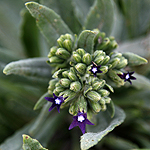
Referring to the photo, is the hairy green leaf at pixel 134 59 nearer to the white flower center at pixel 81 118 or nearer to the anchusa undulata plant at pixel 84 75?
the anchusa undulata plant at pixel 84 75

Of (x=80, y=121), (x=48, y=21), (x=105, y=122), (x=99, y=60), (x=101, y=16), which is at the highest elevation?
(x=48, y=21)

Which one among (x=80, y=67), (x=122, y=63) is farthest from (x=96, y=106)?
(x=122, y=63)

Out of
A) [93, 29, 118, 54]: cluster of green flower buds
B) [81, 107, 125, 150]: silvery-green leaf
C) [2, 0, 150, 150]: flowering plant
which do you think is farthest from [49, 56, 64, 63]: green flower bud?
[81, 107, 125, 150]: silvery-green leaf

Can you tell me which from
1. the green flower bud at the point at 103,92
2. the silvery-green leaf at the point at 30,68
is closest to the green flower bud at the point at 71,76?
the green flower bud at the point at 103,92

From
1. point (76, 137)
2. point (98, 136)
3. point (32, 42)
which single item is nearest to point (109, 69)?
point (98, 136)

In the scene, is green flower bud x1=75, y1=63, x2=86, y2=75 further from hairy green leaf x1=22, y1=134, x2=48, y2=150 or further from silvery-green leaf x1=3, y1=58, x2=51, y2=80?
hairy green leaf x1=22, y1=134, x2=48, y2=150

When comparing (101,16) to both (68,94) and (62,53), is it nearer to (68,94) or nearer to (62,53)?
(62,53)
